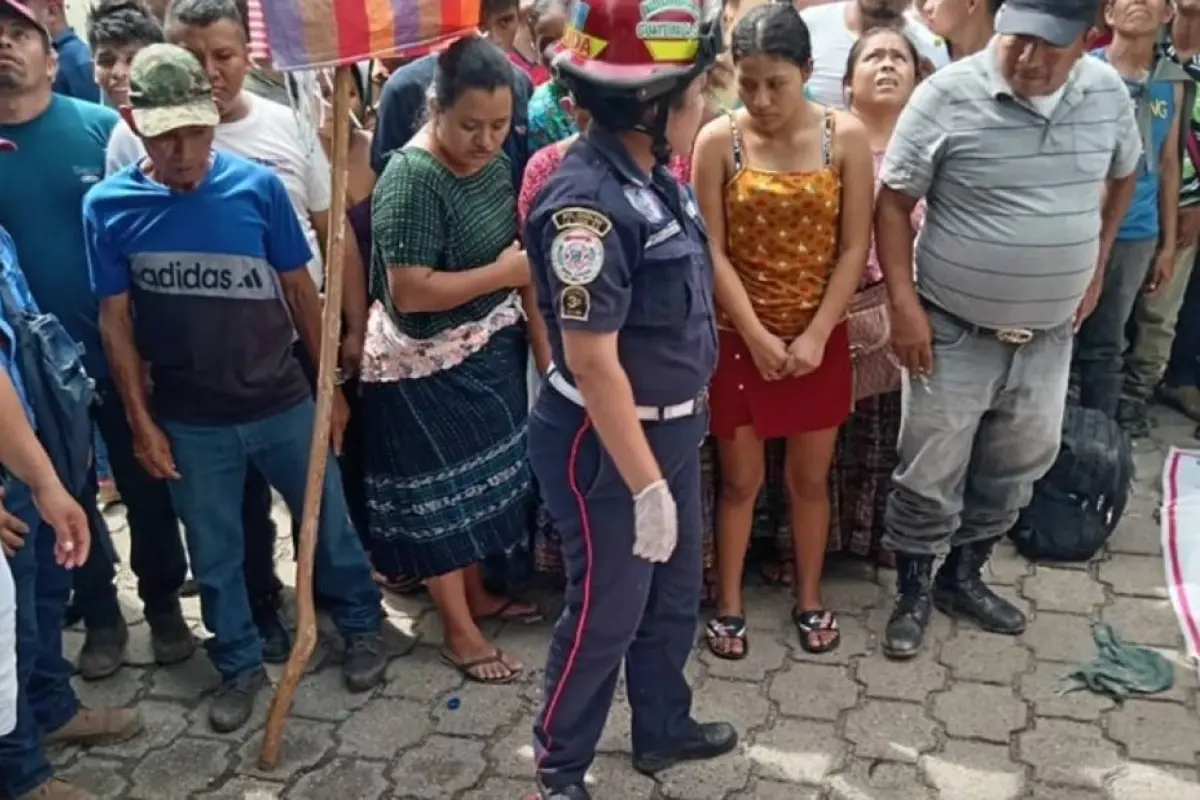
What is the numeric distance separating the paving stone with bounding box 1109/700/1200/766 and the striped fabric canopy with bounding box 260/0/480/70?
240 centimetres

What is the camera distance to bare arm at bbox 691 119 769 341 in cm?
318

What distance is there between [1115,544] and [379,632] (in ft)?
7.91

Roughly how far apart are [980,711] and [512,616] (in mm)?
1381

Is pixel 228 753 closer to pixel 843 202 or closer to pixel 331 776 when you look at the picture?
pixel 331 776

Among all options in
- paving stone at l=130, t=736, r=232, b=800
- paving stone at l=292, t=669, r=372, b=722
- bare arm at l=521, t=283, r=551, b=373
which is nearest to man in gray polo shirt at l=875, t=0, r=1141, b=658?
bare arm at l=521, t=283, r=551, b=373

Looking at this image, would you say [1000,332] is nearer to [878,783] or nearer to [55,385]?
[878,783]

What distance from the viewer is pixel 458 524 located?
3375 millimetres

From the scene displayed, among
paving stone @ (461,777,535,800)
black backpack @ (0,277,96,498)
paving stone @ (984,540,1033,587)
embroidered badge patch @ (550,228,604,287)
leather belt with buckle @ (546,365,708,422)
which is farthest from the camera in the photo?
paving stone @ (984,540,1033,587)

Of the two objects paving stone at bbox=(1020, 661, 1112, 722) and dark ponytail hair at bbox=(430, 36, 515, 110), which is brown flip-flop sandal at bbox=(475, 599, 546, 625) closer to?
paving stone at bbox=(1020, 661, 1112, 722)

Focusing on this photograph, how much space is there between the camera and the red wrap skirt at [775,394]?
333cm

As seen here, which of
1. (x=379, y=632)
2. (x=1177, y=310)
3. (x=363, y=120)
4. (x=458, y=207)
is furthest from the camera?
A: (x=1177, y=310)

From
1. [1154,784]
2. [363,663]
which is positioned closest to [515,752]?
[363,663]

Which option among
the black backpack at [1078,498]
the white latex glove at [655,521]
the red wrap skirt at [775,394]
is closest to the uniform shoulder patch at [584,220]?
the white latex glove at [655,521]

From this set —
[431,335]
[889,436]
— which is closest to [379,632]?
[431,335]
